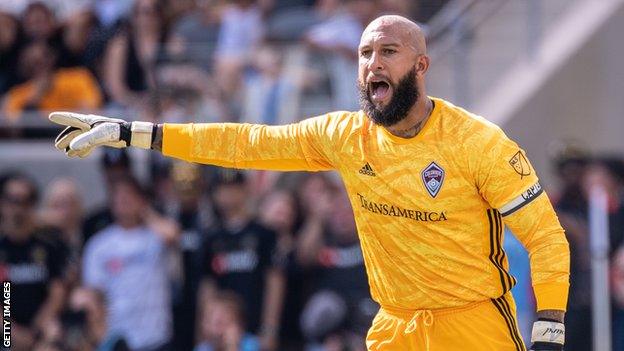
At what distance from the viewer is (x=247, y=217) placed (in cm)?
1115

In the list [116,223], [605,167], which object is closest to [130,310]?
[116,223]

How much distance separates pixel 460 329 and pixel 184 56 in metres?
6.58

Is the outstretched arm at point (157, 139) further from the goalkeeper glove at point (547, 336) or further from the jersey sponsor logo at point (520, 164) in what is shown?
the goalkeeper glove at point (547, 336)

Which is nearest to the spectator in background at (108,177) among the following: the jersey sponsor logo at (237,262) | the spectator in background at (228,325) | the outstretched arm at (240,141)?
the jersey sponsor logo at (237,262)

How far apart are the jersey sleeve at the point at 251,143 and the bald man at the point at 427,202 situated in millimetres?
176

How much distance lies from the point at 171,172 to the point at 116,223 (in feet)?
2.43

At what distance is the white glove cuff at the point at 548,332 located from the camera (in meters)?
5.91

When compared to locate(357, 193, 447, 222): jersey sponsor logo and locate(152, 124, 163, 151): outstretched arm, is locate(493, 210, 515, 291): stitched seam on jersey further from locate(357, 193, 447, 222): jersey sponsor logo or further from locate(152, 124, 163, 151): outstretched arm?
locate(152, 124, 163, 151): outstretched arm

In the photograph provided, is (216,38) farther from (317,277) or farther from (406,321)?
(406,321)

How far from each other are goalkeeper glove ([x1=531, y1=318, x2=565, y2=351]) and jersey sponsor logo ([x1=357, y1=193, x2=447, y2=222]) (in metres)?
0.70

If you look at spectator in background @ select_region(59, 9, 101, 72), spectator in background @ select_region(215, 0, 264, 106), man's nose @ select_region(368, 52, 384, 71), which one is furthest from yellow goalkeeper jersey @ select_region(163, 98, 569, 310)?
spectator in background @ select_region(59, 9, 101, 72)

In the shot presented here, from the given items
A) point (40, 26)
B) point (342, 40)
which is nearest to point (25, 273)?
point (40, 26)

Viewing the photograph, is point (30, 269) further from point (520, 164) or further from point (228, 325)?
point (520, 164)

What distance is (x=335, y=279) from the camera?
11.0 metres
